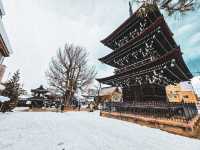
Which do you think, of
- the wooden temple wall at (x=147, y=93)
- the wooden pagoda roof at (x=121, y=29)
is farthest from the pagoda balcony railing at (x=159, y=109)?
the wooden pagoda roof at (x=121, y=29)

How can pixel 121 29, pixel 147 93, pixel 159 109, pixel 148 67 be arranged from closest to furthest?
pixel 159 109 < pixel 148 67 < pixel 147 93 < pixel 121 29

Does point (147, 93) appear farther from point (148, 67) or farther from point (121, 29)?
point (121, 29)

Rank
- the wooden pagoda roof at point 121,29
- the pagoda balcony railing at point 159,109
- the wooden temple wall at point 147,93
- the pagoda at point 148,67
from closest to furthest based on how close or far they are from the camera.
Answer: the pagoda balcony railing at point 159,109, the pagoda at point 148,67, the wooden temple wall at point 147,93, the wooden pagoda roof at point 121,29

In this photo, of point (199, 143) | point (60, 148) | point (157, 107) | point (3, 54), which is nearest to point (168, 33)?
point (157, 107)

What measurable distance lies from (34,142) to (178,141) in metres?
5.74

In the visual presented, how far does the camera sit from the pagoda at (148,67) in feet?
27.9

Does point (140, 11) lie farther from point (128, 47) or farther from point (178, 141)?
point (128, 47)

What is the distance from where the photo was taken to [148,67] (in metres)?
9.78

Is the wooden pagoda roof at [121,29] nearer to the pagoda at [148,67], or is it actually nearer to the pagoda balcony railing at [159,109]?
the pagoda at [148,67]

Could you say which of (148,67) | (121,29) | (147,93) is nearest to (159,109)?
(147,93)

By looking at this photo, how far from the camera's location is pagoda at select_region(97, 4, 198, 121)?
27.9 feet

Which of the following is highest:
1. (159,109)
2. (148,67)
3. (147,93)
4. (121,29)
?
(121,29)

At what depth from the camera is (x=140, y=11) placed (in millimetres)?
3695

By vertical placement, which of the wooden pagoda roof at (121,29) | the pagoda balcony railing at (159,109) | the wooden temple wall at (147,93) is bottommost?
the pagoda balcony railing at (159,109)
